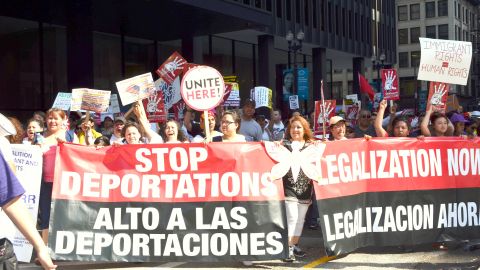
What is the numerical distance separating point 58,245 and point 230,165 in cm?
190

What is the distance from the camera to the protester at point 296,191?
682 cm

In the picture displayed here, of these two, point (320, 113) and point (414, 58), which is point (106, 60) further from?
point (414, 58)

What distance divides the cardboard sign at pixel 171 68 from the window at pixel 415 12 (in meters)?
83.2

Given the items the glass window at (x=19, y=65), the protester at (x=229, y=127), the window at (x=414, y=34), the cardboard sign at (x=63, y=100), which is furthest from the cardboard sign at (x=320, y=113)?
the window at (x=414, y=34)

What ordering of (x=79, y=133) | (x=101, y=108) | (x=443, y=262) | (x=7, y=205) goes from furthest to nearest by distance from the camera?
(x=79, y=133)
(x=101, y=108)
(x=443, y=262)
(x=7, y=205)

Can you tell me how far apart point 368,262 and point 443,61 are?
2.86 meters

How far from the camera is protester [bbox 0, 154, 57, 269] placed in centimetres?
295

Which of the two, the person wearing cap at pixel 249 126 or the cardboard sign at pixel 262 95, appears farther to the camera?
the cardboard sign at pixel 262 95

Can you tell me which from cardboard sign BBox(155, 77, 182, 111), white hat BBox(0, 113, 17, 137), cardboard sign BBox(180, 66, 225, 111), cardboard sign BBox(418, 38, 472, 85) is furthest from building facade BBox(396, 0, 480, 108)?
white hat BBox(0, 113, 17, 137)

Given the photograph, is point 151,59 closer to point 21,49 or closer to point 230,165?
point 21,49

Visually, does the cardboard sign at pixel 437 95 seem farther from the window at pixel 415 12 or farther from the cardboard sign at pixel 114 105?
the window at pixel 415 12

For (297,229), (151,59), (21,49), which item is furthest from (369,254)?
(151,59)

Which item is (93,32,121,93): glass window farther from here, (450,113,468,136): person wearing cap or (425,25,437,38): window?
(425,25,437,38): window

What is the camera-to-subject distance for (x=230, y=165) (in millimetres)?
6672
